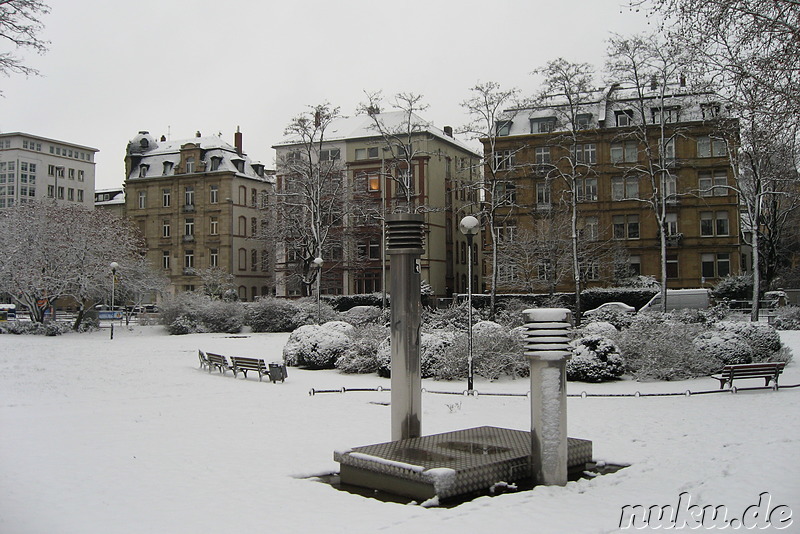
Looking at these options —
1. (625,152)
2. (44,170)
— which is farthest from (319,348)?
(44,170)

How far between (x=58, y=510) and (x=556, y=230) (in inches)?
1736

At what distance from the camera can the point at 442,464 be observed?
791 centimetres

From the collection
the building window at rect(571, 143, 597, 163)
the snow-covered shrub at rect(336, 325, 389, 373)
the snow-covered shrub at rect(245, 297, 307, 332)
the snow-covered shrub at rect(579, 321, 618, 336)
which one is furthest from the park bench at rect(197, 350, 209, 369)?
the building window at rect(571, 143, 597, 163)

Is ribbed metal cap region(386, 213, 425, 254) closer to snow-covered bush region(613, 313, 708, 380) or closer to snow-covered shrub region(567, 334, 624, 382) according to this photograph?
snow-covered shrub region(567, 334, 624, 382)

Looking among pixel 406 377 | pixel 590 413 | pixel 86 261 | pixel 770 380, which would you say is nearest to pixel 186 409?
pixel 406 377

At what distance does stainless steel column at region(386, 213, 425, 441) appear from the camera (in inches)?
377

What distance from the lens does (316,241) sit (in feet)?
164

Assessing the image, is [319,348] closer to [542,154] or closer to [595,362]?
[595,362]

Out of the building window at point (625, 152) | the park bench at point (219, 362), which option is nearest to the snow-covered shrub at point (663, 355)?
the park bench at point (219, 362)

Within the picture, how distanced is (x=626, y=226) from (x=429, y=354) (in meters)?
36.7

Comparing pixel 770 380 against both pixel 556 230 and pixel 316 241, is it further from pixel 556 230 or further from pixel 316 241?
pixel 316 241

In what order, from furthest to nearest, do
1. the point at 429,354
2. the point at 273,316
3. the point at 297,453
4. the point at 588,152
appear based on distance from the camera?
the point at 588,152 → the point at 273,316 → the point at 429,354 → the point at 297,453

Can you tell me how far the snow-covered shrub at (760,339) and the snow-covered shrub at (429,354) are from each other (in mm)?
8251

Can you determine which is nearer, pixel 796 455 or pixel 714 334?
pixel 796 455
